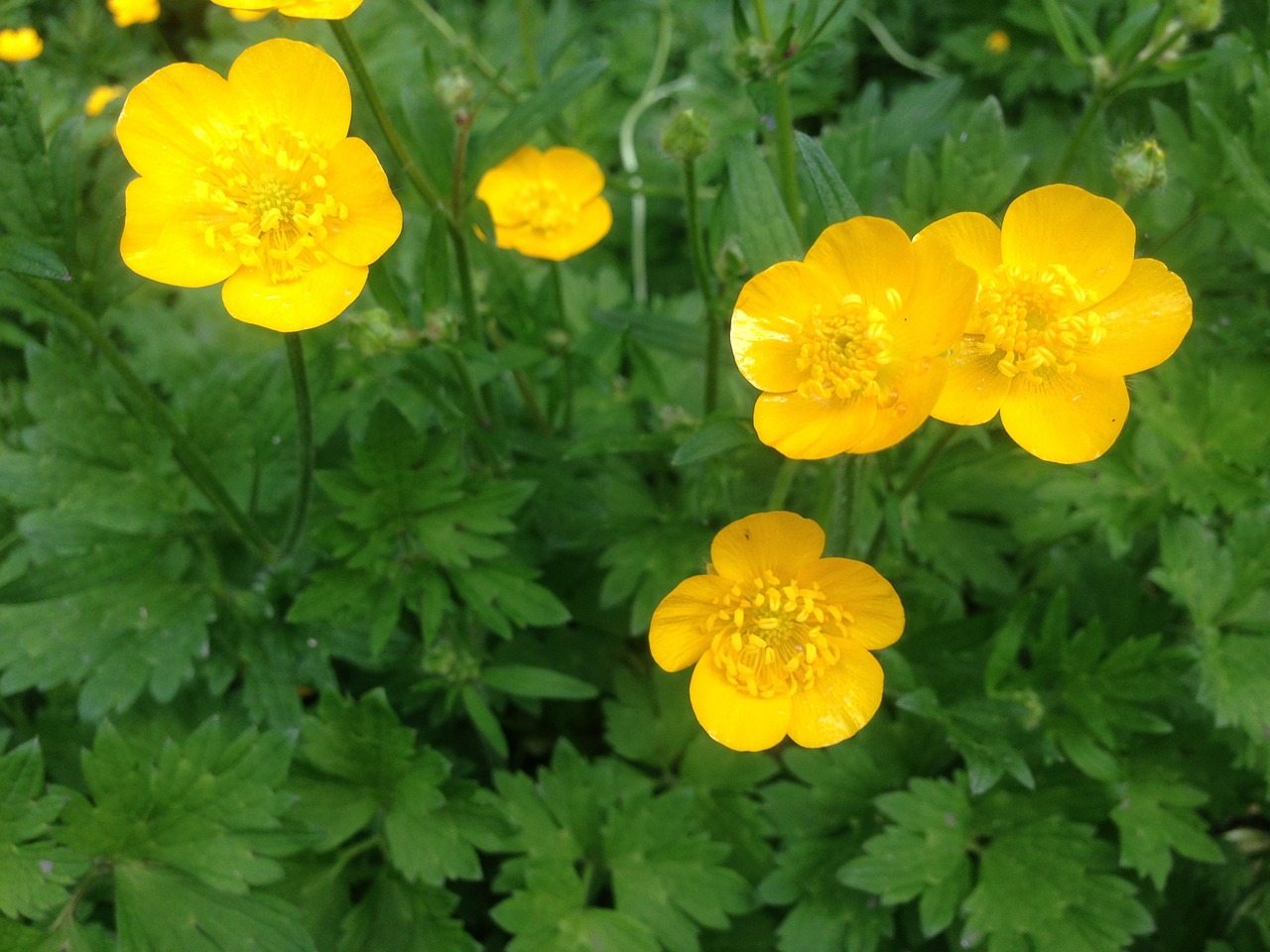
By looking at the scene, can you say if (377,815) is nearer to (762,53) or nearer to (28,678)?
(28,678)

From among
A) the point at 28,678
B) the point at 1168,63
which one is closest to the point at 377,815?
the point at 28,678

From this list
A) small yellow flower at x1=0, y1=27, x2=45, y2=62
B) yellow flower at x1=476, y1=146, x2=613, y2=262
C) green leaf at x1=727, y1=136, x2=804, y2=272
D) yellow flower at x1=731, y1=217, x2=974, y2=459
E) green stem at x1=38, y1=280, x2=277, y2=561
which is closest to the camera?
yellow flower at x1=731, y1=217, x2=974, y2=459

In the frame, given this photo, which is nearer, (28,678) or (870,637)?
(870,637)

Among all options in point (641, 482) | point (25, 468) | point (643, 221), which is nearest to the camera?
point (25, 468)

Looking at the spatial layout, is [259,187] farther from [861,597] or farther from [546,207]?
[861,597]

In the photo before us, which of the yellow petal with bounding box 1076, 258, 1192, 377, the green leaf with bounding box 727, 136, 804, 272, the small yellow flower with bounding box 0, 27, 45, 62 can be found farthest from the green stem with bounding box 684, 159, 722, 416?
the small yellow flower with bounding box 0, 27, 45, 62

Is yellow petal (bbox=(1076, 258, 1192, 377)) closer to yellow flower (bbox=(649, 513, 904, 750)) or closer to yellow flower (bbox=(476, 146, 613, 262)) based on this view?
yellow flower (bbox=(649, 513, 904, 750))
